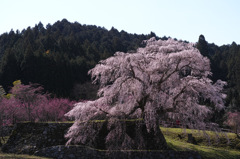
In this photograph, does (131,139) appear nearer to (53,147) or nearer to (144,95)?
(144,95)

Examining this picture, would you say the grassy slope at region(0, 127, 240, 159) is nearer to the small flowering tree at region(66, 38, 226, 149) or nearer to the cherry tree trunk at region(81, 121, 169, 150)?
the cherry tree trunk at region(81, 121, 169, 150)

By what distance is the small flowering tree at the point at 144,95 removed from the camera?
1062 cm

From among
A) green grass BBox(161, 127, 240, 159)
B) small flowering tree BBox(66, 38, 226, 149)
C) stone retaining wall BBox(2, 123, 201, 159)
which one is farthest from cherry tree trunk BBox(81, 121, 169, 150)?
green grass BBox(161, 127, 240, 159)

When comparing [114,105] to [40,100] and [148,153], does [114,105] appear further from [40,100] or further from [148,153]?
[40,100]

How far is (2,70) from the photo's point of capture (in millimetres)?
34656

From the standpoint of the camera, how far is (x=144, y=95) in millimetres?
10945

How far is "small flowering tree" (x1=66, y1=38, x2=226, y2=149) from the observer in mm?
10625

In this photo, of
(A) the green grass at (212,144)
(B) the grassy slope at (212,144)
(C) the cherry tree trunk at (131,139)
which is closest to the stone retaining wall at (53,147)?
(C) the cherry tree trunk at (131,139)

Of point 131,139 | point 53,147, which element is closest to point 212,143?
point 131,139

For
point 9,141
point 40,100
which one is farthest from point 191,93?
point 40,100

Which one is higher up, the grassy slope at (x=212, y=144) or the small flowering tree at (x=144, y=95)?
the small flowering tree at (x=144, y=95)

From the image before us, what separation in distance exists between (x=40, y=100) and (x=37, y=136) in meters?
12.9

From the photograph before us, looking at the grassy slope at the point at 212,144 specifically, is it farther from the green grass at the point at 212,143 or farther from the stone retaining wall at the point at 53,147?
the stone retaining wall at the point at 53,147

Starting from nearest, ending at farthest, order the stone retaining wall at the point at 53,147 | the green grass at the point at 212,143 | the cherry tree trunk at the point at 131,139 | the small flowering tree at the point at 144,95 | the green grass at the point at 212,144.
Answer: the stone retaining wall at the point at 53,147
the cherry tree trunk at the point at 131,139
the small flowering tree at the point at 144,95
the green grass at the point at 212,144
the green grass at the point at 212,143
